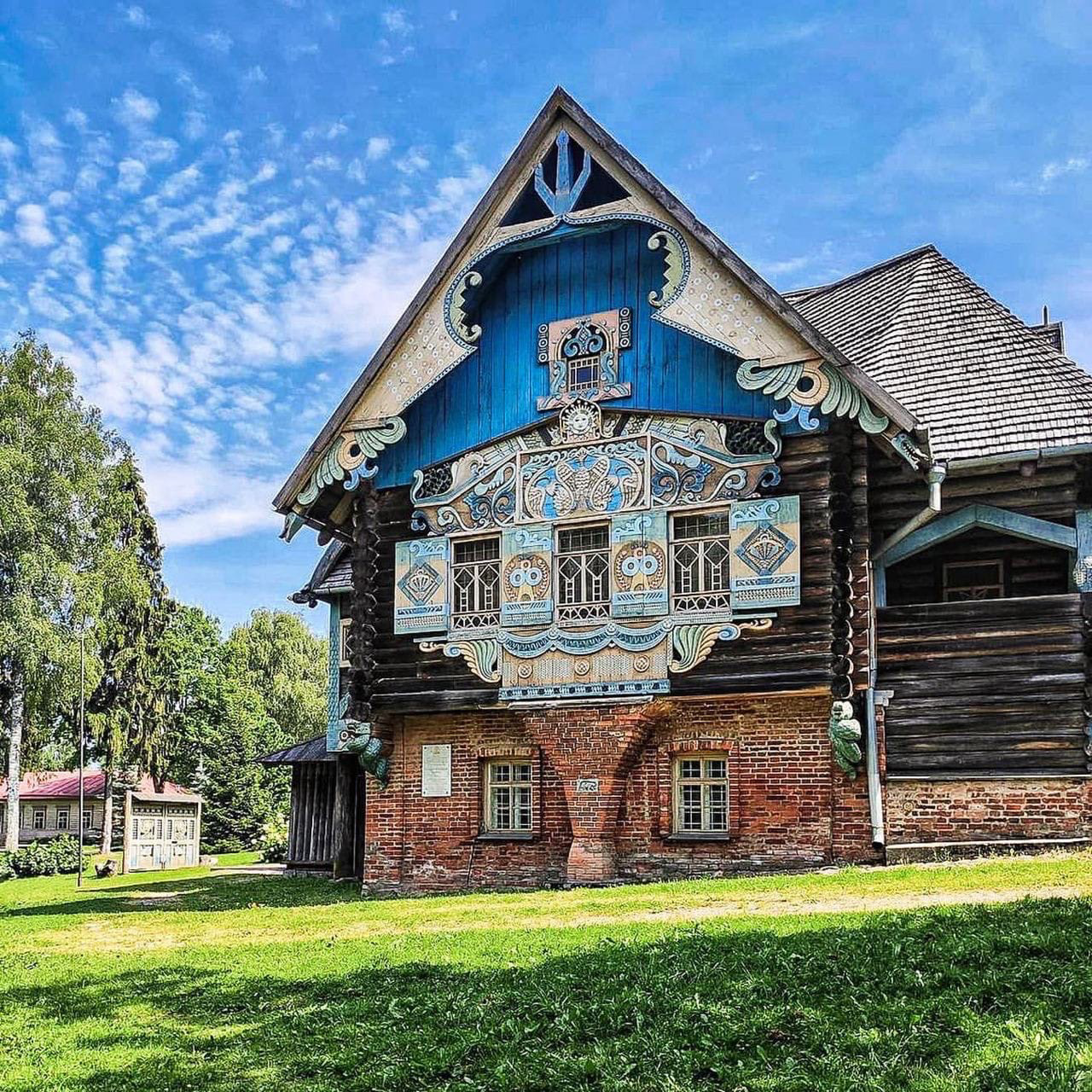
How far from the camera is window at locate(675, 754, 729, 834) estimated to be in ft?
59.3

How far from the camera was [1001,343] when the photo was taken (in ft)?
63.7

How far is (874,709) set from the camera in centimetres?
1725

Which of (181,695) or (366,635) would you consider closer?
(366,635)

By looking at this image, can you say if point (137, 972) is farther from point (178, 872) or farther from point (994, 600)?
point (178, 872)

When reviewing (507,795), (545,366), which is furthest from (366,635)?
(545,366)

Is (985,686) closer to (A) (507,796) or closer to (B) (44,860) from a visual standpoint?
(A) (507,796)

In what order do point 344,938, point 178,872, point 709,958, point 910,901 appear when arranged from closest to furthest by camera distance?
point 709,958 → point 910,901 → point 344,938 → point 178,872

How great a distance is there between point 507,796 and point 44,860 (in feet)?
79.7

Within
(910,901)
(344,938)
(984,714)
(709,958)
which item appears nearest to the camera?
(709,958)

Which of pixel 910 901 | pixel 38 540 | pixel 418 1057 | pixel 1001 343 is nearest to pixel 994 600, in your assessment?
pixel 1001 343

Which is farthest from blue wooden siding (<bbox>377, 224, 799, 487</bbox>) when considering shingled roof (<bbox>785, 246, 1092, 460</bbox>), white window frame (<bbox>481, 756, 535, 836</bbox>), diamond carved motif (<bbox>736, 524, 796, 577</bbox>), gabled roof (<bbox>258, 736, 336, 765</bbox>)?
gabled roof (<bbox>258, 736, 336, 765</bbox>)

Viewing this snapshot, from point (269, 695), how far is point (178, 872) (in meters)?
31.6

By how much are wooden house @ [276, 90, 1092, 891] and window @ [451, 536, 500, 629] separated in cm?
4

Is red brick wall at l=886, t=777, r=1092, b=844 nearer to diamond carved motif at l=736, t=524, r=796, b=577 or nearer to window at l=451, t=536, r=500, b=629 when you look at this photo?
diamond carved motif at l=736, t=524, r=796, b=577
